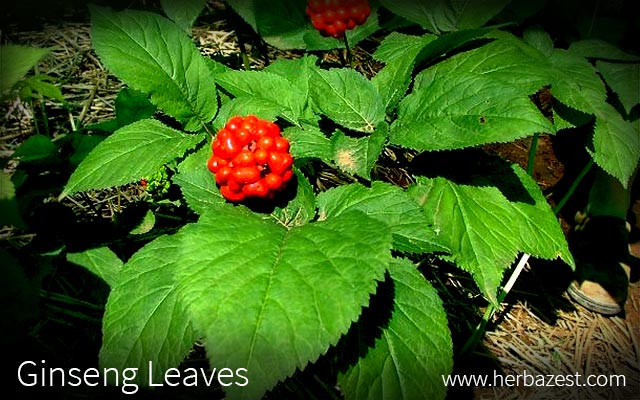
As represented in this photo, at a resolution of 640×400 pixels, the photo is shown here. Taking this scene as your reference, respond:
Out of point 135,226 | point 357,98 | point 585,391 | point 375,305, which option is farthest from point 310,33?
point 585,391

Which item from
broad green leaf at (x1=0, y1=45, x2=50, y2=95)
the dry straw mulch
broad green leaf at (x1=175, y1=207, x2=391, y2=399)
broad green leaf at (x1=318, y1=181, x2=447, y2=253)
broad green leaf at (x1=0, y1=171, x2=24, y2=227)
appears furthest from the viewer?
the dry straw mulch

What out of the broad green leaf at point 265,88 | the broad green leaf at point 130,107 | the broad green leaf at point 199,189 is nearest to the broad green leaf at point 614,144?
the broad green leaf at point 265,88

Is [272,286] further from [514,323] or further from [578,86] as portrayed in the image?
[514,323]

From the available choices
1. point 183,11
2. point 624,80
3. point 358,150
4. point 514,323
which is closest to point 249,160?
point 358,150

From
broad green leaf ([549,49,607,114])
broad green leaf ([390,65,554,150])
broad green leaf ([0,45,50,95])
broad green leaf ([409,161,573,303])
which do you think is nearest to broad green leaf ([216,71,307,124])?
broad green leaf ([390,65,554,150])

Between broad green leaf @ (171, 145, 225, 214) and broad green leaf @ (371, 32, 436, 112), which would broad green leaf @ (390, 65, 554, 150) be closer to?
broad green leaf @ (371, 32, 436, 112)

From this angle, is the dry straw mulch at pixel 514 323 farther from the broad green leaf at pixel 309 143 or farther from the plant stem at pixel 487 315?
the broad green leaf at pixel 309 143
